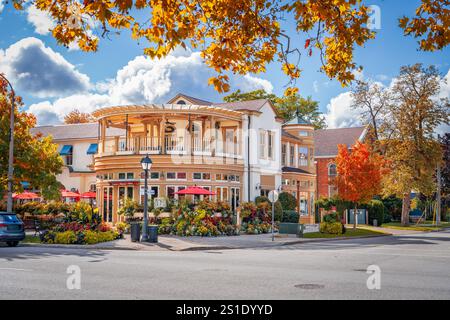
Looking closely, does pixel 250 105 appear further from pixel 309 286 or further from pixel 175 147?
pixel 309 286

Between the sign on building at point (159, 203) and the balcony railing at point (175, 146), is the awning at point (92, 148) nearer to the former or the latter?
the balcony railing at point (175, 146)

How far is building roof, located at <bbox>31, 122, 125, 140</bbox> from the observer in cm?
4891

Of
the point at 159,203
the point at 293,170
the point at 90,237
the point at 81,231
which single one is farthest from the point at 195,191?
the point at 293,170

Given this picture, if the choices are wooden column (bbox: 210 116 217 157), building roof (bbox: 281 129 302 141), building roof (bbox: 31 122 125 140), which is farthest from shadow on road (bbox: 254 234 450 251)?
building roof (bbox: 31 122 125 140)

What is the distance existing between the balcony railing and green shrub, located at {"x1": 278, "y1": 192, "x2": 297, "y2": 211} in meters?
5.16

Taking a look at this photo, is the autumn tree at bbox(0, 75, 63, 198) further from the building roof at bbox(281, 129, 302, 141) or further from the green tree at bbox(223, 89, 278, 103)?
the green tree at bbox(223, 89, 278, 103)

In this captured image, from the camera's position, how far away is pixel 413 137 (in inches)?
1929

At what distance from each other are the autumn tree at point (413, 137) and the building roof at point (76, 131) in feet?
79.6

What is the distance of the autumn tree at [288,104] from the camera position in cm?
6875

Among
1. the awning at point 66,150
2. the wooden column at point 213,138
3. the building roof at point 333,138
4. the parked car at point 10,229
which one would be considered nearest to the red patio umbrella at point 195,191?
the wooden column at point 213,138

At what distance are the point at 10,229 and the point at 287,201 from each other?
22775 mm
